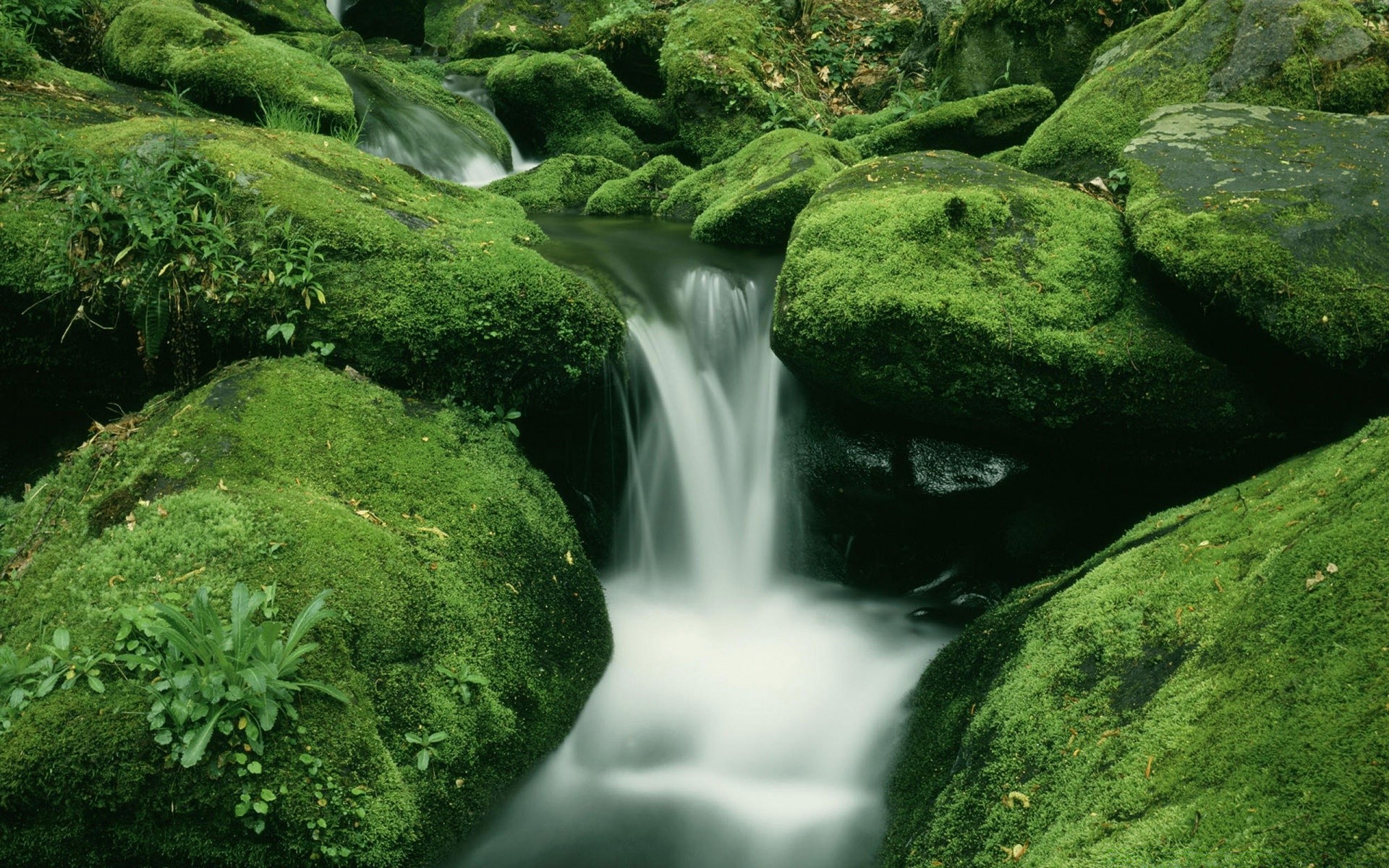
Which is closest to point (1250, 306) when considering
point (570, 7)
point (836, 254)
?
point (836, 254)

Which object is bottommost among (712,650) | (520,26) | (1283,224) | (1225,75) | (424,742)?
(712,650)

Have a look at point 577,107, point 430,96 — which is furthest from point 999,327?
point 430,96

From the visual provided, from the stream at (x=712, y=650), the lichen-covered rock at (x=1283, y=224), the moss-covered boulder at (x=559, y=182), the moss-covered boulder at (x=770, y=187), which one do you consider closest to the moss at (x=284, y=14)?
the moss-covered boulder at (x=559, y=182)

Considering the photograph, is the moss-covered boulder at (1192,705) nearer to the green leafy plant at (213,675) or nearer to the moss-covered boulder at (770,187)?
the green leafy plant at (213,675)

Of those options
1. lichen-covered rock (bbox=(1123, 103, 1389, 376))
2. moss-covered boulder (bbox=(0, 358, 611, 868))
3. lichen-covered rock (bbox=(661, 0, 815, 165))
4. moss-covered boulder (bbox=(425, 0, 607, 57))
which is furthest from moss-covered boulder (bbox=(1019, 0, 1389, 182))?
moss-covered boulder (bbox=(425, 0, 607, 57))

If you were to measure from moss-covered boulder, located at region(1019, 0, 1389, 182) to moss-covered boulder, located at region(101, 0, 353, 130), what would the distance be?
617 centimetres

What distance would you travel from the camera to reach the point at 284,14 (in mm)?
12484

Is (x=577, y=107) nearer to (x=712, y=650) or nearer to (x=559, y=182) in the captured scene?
(x=559, y=182)

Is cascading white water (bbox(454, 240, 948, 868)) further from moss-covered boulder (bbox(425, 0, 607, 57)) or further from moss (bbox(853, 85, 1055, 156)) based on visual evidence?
moss-covered boulder (bbox(425, 0, 607, 57))

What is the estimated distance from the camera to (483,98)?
39.2 ft

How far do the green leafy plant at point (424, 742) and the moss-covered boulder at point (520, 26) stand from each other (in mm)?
12719

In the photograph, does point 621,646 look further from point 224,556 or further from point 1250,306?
point 1250,306

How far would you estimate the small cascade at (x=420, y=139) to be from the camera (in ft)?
30.0

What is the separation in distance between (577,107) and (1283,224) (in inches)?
343
